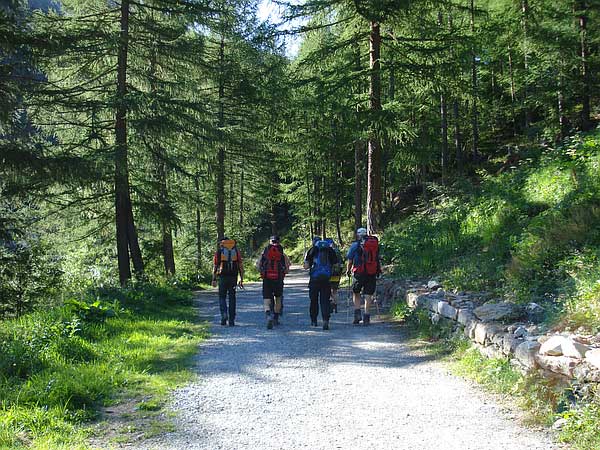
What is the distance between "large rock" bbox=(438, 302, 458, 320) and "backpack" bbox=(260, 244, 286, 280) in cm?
324

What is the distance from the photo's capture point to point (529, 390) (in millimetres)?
4762

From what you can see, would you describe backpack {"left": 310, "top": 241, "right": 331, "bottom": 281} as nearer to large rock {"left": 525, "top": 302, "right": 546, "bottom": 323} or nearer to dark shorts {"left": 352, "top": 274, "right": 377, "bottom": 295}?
dark shorts {"left": 352, "top": 274, "right": 377, "bottom": 295}

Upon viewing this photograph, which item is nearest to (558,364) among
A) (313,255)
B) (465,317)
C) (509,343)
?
(509,343)

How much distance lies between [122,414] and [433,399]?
10.7 feet

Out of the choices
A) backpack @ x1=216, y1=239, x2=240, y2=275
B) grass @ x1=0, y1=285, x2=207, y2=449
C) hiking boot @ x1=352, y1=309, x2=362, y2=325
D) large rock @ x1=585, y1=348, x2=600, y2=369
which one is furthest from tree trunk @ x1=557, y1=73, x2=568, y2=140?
large rock @ x1=585, y1=348, x2=600, y2=369

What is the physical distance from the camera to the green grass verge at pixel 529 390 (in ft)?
12.8

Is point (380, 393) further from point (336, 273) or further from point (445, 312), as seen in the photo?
point (336, 273)

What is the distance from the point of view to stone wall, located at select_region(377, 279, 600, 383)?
4.38 metres

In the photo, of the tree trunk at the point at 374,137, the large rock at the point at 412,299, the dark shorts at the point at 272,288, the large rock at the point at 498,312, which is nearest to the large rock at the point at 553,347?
the large rock at the point at 498,312

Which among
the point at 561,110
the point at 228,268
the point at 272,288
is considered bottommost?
Result: the point at 272,288

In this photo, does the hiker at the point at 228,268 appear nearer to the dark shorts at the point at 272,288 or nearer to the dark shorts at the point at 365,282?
the dark shorts at the point at 272,288

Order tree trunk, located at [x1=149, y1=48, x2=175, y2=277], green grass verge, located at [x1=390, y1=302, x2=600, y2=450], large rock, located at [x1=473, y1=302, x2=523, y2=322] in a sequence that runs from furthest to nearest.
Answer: tree trunk, located at [x1=149, y1=48, x2=175, y2=277], large rock, located at [x1=473, y1=302, x2=523, y2=322], green grass verge, located at [x1=390, y1=302, x2=600, y2=450]

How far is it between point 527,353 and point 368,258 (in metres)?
4.45

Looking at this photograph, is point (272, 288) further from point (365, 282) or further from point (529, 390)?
point (529, 390)
